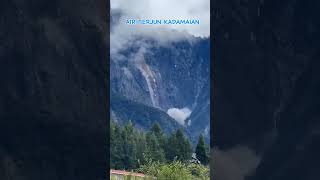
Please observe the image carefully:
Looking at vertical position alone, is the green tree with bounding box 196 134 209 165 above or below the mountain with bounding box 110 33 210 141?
below

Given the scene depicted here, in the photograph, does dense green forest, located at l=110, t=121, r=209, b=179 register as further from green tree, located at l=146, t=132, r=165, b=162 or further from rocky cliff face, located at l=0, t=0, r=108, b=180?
rocky cliff face, located at l=0, t=0, r=108, b=180

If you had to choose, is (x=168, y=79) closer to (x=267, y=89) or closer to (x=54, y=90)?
(x=54, y=90)

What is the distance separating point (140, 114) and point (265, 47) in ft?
51.0

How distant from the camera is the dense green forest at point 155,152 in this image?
2264cm

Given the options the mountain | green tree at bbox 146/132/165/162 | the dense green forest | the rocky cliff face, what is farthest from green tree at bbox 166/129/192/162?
the rocky cliff face

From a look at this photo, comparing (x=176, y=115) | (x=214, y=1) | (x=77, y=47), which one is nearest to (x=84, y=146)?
(x=77, y=47)

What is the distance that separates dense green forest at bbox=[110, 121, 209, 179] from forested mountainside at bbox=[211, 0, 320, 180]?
42.9ft

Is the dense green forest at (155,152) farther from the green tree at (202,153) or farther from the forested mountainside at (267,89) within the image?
the forested mountainside at (267,89)

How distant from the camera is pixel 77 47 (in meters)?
9.23

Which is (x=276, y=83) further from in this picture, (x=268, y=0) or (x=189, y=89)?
(x=189, y=89)

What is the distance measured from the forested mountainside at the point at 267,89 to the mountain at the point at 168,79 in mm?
10030

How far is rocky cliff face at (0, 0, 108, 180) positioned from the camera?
923 centimetres

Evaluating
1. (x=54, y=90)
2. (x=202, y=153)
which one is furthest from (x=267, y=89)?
(x=202, y=153)

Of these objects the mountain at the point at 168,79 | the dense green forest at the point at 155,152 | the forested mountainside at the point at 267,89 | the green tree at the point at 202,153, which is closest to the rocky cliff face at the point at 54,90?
the forested mountainside at the point at 267,89
